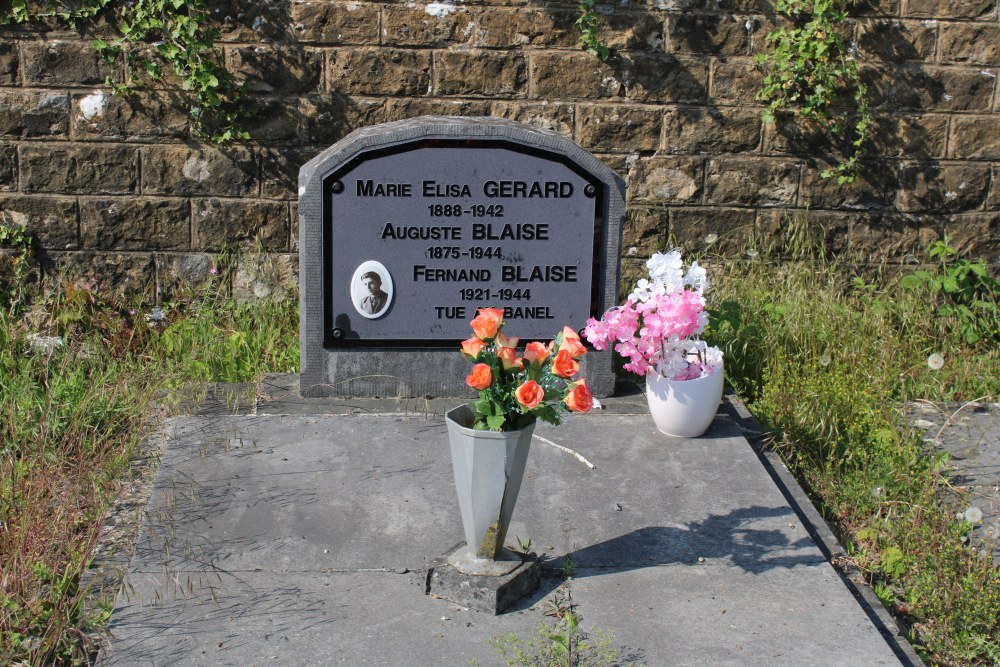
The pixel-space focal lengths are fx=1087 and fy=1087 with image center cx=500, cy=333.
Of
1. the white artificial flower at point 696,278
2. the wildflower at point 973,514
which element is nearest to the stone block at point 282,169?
the white artificial flower at point 696,278

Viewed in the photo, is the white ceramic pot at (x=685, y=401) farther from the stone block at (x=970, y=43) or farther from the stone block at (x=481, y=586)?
the stone block at (x=970, y=43)

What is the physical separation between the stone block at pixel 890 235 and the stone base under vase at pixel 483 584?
3933 mm

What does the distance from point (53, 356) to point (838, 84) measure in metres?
4.40

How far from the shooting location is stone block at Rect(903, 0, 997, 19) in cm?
605

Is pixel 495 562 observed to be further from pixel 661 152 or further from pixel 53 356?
pixel 661 152

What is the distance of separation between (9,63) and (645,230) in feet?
11.8

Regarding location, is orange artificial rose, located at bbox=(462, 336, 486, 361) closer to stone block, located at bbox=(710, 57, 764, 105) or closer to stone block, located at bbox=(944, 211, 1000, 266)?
stone block, located at bbox=(710, 57, 764, 105)

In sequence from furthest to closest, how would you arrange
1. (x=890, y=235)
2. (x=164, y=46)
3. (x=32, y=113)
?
1. (x=890, y=235)
2. (x=32, y=113)
3. (x=164, y=46)

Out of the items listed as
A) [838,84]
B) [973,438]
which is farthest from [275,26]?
[973,438]

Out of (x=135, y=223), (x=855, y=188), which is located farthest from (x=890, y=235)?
(x=135, y=223)

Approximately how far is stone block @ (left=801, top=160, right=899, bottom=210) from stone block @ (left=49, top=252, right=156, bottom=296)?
3757mm

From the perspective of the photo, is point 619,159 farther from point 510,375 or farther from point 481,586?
point 481,586

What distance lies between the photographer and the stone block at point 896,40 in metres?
6.05

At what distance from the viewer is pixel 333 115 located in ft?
19.5
